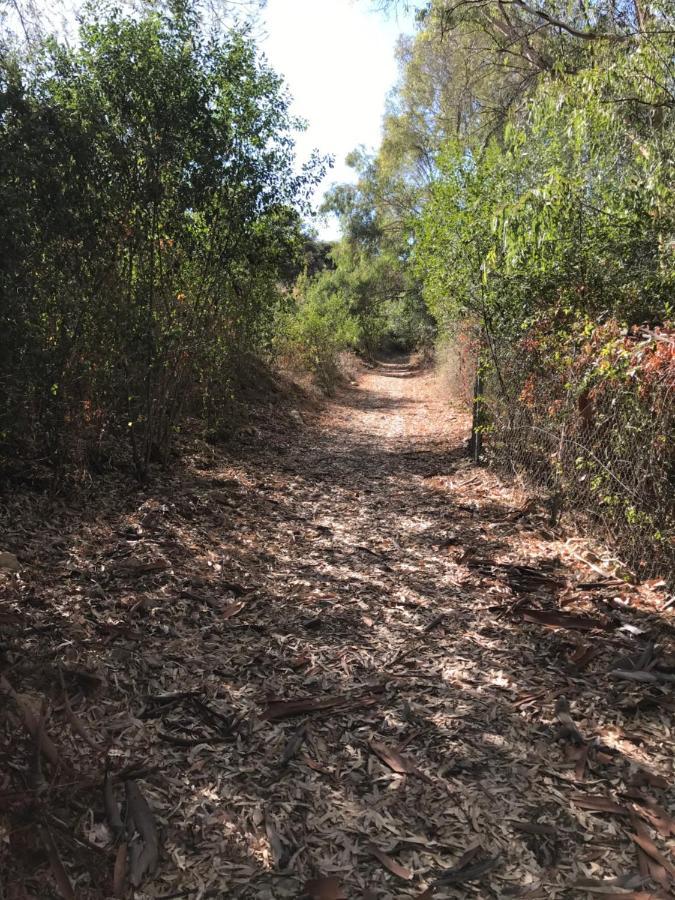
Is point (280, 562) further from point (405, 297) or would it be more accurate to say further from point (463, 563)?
point (405, 297)

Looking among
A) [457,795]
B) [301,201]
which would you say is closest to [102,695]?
[457,795]

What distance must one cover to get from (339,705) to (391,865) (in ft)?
2.85

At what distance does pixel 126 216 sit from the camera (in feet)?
16.4

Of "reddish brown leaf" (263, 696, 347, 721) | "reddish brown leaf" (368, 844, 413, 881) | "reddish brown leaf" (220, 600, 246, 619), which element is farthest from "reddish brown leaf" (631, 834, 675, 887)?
"reddish brown leaf" (220, 600, 246, 619)

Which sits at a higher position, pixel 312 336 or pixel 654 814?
pixel 312 336

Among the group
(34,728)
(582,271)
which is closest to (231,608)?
(34,728)

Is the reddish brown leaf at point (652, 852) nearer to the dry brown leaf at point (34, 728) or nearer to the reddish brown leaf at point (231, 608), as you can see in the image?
the dry brown leaf at point (34, 728)

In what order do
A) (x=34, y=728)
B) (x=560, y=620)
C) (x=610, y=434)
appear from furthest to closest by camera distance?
1. (x=610, y=434)
2. (x=560, y=620)
3. (x=34, y=728)

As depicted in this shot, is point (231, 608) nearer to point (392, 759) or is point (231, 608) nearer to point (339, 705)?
point (339, 705)

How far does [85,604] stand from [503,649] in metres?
2.43

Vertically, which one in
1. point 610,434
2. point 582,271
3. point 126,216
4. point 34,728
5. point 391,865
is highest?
point 126,216

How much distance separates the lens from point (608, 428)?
13.6ft

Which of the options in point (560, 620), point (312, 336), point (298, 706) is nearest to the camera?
point (298, 706)

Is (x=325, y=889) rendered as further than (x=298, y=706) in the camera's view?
No
